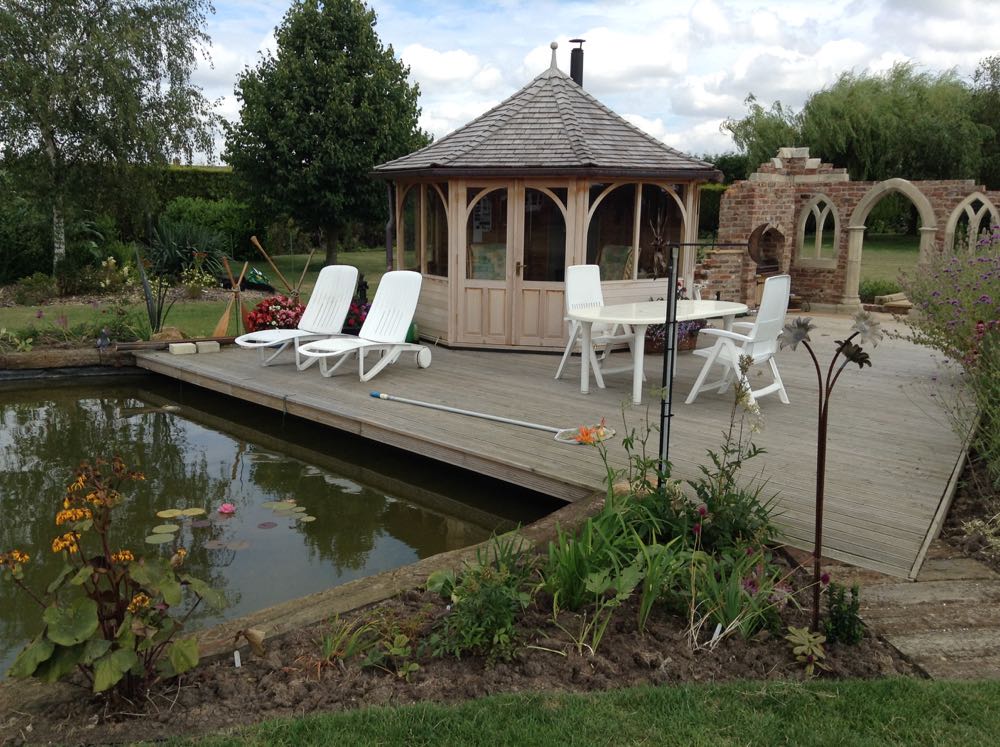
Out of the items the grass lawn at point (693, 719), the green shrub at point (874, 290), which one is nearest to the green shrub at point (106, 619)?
the grass lawn at point (693, 719)

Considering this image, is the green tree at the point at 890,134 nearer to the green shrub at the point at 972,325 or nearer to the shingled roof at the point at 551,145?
the shingled roof at the point at 551,145

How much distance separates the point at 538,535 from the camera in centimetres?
441

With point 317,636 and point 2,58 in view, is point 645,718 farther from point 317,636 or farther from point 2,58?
point 2,58

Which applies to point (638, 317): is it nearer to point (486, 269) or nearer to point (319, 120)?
point (486, 269)

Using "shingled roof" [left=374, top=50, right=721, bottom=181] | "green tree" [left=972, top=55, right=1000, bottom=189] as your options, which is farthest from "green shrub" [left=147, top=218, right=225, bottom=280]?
"green tree" [left=972, top=55, right=1000, bottom=189]

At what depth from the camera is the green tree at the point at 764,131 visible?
89.8 ft

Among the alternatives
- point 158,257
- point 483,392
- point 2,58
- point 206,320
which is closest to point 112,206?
point 158,257

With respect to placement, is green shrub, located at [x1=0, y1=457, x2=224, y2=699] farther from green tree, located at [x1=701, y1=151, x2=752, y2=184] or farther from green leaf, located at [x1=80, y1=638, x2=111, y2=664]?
green tree, located at [x1=701, y1=151, x2=752, y2=184]

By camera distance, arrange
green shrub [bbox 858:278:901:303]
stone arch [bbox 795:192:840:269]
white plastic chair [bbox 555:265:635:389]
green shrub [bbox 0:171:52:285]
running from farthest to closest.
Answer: green shrub [bbox 858:278:901:303] → green shrub [bbox 0:171:52:285] → stone arch [bbox 795:192:840:269] → white plastic chair [bbox 555:265:635:389]

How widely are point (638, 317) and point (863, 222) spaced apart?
28.6 feet

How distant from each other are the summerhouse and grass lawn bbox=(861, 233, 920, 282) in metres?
11.6

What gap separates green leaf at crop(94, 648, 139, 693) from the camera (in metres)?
2.66

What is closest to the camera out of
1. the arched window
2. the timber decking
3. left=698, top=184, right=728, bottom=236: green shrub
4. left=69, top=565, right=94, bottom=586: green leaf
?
left=69, top=565, right=94, bottom=586: green leaf

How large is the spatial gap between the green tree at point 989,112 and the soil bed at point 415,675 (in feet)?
96.8
